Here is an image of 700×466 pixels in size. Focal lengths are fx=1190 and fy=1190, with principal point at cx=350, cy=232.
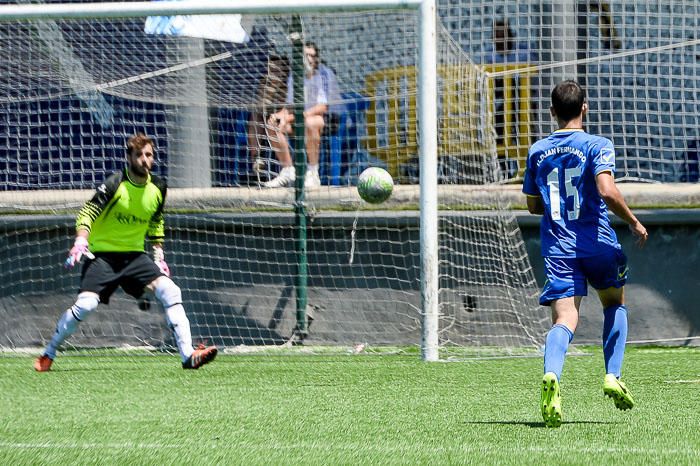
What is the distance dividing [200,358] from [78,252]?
1.18m

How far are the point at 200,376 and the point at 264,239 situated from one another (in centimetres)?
313

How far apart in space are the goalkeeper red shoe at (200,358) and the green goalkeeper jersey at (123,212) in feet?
3.73

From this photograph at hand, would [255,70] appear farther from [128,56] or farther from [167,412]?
[167,412]

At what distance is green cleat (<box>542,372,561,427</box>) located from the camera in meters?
5.05

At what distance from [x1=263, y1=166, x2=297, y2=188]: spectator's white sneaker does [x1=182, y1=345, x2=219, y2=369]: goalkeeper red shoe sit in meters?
3.12

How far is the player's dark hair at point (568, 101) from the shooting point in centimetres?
565

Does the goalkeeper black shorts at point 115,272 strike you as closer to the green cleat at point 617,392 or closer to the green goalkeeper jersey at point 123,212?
the green goalkeeper jersey at point 123,212

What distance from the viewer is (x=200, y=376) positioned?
27.0ft

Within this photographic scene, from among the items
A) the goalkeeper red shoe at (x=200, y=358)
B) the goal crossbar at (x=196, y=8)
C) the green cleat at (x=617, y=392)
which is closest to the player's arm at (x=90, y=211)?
the goalkeeper red shoe at (x=200, y=358)

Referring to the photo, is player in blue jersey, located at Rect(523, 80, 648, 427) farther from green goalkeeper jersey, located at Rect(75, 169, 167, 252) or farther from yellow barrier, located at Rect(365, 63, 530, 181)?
yellow barrier, located at Rect(365, 63, 530, 181)

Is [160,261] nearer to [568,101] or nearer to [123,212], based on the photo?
[123,212]

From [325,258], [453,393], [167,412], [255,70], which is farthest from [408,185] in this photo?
[167,412]

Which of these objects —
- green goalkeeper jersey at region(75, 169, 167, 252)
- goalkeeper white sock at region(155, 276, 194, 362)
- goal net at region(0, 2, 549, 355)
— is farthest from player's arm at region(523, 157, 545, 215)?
goal net at region(0, 2, 549, 355)

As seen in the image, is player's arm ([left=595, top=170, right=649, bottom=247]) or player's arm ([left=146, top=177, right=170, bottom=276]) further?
player's arm ([left=146, top=177, right=170, bottom=276])
